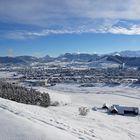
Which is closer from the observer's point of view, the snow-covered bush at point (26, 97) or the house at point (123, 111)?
the snow-covered bush at point (26, 97)

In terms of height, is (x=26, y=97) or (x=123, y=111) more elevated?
(x=26, y=97)

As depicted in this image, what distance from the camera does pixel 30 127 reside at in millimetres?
17344

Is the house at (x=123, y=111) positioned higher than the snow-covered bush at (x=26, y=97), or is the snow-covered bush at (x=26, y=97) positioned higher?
the snow-covered bush at (x=26, y=97)

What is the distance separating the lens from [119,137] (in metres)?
21.1

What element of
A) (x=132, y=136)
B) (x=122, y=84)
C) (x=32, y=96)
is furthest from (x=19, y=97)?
(x=122, y=84)

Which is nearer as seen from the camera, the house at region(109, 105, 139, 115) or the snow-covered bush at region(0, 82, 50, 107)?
the snow-covered bush at region(0, 82, 50, 107)

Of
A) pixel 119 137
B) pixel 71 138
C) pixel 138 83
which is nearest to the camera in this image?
pixel 71 138

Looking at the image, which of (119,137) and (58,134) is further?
(119,137)

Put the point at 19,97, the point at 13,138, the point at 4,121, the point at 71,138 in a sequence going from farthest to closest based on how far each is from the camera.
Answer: the point at 19,97 → the point at 4,121 → the point at 71,138 → the point at 13,138

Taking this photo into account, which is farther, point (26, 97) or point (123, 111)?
point (123, 111)

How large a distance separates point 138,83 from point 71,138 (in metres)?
101

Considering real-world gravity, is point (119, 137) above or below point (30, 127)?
below

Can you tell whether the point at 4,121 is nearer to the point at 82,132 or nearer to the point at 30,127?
the point at 30,127

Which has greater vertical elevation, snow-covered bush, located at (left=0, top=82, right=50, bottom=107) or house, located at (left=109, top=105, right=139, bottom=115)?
snow-covered bush, located at (left=0, top=82, right=50, bottom=107)
